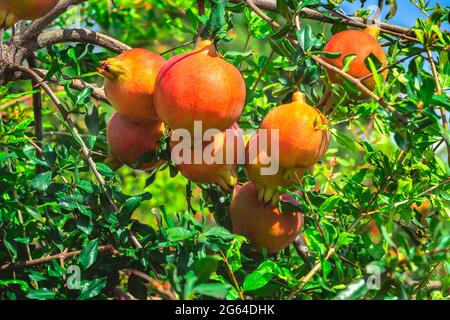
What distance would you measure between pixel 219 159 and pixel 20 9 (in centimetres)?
30

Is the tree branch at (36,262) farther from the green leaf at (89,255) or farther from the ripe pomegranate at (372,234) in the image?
the ripe pomegranate at (372,234)

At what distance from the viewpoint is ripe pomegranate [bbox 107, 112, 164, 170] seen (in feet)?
3.07

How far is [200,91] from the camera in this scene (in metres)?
0.75

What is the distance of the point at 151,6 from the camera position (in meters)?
2.32

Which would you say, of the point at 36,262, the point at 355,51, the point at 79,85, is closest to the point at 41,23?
the point at 79,85

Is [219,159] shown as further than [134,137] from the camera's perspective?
No

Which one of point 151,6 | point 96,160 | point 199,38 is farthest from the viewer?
point 151,6

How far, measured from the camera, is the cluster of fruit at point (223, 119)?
2.50 ft

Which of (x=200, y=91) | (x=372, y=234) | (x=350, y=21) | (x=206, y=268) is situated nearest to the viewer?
(x=206, y=268)

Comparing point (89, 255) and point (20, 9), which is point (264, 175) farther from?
point (20, 9)

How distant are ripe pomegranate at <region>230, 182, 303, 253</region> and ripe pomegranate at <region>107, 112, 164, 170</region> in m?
0.13

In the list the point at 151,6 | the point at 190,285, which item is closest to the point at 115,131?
the point at 190,285
